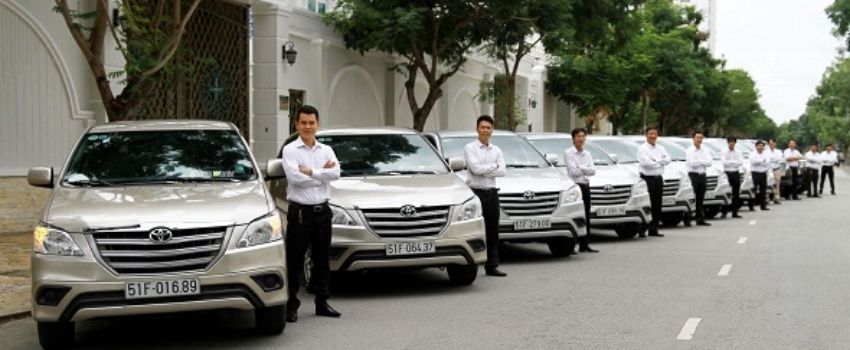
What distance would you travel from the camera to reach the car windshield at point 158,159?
27.2 ft

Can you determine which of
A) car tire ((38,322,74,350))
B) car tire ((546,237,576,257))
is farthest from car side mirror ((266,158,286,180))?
car tire ((546,237,576,257))

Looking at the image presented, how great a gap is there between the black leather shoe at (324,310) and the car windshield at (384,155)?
2177 millimetres

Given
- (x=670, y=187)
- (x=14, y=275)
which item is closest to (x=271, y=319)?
(x=14, y=275)

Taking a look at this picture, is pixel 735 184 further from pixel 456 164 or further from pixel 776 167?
pixel 456 164

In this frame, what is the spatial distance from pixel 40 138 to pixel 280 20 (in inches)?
287

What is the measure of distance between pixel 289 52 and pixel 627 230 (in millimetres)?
8345

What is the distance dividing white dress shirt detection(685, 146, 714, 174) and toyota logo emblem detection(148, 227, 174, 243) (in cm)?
1334

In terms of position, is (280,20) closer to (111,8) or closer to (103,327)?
(111,8)

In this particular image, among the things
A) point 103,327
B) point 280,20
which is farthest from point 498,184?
point 280,20

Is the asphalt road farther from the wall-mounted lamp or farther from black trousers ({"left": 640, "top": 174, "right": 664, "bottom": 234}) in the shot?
the wall-mounted lamp

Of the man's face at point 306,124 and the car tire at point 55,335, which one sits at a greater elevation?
the man's face at point 306,124

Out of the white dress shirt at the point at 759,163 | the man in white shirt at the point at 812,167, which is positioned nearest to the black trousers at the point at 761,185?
the white dress shirt at the point at 759,163

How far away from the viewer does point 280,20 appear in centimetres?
2147

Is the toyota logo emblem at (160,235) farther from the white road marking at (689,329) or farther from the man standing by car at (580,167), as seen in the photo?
the man standing by car at (580,167)
